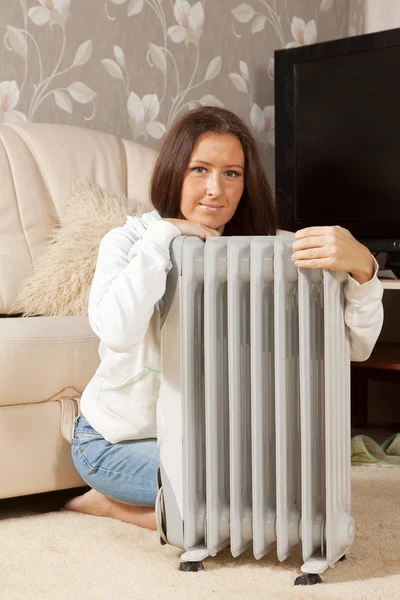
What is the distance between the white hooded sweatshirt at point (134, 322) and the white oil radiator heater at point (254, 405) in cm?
4

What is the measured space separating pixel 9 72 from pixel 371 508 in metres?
1.79

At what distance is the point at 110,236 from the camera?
1.61 meters

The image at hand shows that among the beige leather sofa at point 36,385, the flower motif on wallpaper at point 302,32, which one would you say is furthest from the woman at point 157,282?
the flower motif on wallpaper at point 302,32

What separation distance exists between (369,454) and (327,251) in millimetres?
1309

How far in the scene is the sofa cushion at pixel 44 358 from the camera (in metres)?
1.83

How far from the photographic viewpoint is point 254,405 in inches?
54.7

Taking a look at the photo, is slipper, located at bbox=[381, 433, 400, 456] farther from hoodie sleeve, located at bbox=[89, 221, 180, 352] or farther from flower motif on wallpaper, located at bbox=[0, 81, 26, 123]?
flower motif on wallpaper, located at bbox=[0, 81, 26, 123]

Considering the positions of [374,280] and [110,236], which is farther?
Result: [110,236]

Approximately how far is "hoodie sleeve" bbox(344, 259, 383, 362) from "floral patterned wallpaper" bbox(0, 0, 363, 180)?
1738mm

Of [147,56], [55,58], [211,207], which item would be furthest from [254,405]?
[147,56]

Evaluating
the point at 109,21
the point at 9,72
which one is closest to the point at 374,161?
the point at 109,21

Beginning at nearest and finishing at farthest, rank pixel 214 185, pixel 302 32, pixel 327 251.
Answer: pixel 327 251
pixel 214 185
pixel 302 32

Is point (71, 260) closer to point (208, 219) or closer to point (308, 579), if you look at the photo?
point (208, 219)

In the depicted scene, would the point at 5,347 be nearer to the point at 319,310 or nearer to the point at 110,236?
the point at 110,236
